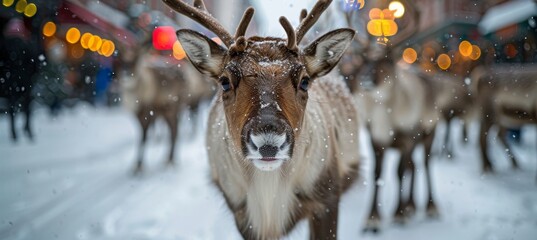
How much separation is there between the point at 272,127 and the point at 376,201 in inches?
127

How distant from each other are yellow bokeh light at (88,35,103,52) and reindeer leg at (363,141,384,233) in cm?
1272

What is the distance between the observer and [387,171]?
706 cm

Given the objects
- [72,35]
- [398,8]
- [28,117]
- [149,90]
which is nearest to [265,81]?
[398,8]

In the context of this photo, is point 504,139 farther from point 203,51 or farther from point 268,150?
point 268,150

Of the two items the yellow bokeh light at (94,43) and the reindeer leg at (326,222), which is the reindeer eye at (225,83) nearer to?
the reindeer leg at (326,222)

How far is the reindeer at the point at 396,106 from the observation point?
17.4 ft

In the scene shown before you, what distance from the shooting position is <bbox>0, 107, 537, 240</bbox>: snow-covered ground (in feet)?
15.0

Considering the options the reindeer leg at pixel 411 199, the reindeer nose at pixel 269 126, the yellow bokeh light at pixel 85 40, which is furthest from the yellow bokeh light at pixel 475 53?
the yellow bokeh light at pixel 85 40

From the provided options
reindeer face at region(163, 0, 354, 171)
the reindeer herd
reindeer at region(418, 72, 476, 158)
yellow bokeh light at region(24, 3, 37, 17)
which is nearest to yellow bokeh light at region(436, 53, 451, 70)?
reindeer at region(418, 72, 476, 158)

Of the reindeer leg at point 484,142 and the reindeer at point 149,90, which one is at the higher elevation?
the reindeer leg at point 484,142

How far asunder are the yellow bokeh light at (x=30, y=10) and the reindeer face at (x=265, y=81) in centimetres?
886

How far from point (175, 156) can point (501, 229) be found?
5484mm

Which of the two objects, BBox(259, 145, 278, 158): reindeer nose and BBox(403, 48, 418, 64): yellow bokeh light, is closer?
BBox(259, 145, 278, 158): reindeer nose

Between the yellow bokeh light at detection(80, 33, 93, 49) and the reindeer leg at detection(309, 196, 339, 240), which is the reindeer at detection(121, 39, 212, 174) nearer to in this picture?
the reindeer leg at detection(309, 196, 339, 240)
